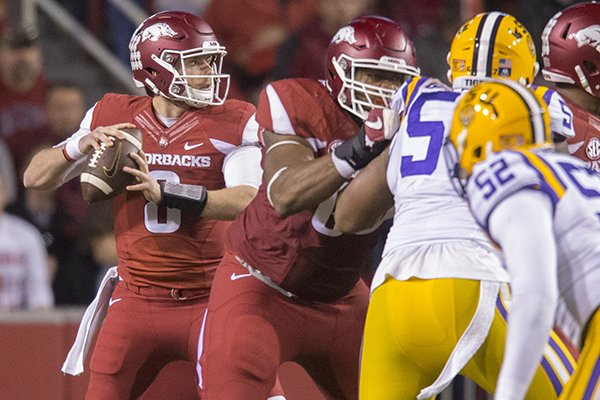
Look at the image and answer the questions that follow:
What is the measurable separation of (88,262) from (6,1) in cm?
203

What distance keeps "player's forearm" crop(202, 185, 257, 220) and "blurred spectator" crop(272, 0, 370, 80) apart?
256 centimetres

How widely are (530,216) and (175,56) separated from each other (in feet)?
6.86

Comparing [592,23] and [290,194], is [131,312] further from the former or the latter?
[592,23]

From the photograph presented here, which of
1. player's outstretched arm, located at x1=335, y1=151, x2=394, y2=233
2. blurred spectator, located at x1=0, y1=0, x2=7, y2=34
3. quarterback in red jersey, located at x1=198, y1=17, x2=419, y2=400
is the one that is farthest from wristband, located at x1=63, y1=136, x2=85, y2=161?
blurred spectator, located at x1=0, y1=0, x2=7, y2=34

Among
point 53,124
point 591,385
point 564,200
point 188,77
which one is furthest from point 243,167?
point 53,124

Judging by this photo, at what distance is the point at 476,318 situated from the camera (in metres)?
3.58

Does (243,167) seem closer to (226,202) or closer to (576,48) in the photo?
(226,202)

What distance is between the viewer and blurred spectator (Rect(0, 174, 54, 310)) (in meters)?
6.36

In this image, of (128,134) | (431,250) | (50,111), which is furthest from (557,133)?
(50,111)

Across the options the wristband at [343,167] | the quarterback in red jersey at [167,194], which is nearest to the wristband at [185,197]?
the quarterback in red jersey at [167,194]

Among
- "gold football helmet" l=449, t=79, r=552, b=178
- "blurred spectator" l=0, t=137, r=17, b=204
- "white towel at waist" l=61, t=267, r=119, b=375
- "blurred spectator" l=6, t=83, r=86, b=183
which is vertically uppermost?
"gold football helmet" l=449, t=79, r=552, b=178

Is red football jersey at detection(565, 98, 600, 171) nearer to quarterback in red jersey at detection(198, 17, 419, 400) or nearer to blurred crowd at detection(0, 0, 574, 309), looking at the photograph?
quarterback in red jersey at detection(198, 17, 419, 400)

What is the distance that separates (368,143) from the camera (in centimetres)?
372

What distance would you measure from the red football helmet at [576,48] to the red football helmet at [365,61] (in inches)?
30.0
